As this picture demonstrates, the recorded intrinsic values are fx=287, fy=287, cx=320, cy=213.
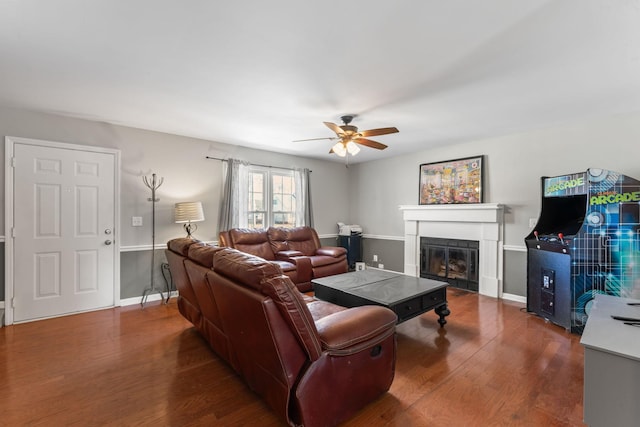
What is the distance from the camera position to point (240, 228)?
15.9ft

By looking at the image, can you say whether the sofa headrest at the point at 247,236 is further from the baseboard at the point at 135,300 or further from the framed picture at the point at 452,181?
the framed picture at the point at 452,181

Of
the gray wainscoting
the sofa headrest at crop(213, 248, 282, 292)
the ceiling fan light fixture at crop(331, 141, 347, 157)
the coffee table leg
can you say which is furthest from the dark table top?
the gray wainscoting

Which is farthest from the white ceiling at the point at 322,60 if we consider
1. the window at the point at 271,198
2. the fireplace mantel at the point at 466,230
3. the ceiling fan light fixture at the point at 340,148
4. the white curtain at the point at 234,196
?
the window at the point at 271,198

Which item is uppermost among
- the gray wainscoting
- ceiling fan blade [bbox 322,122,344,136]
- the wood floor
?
ceiling fan blade [bbox 322,122,344,136]

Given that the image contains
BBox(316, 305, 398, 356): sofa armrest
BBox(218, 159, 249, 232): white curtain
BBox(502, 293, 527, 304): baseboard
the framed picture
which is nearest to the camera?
BBox(316, 305, 398, 356): sofa armrest

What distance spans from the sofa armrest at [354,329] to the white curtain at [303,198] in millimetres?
3939

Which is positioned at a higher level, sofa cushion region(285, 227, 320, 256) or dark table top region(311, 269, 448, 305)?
sofa cushion region(285, 227, 320, 256)

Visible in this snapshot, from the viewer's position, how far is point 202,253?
224cm

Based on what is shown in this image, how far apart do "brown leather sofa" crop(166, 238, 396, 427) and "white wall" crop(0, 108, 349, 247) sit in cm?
256

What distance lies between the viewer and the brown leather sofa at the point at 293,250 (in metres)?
4.45

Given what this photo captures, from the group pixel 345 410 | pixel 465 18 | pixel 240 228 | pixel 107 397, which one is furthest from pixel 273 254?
pixel 465 18

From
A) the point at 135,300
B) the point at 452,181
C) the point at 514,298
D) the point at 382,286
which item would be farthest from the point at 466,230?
the point at 135,300

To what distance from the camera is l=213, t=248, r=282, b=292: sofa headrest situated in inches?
59.5

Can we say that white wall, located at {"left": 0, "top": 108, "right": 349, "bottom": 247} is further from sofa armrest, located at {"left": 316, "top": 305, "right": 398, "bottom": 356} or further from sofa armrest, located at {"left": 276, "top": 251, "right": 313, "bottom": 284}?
sofa armrest, located at {"left": 316, "top": 305, "right": 398, "bottom": 356}
